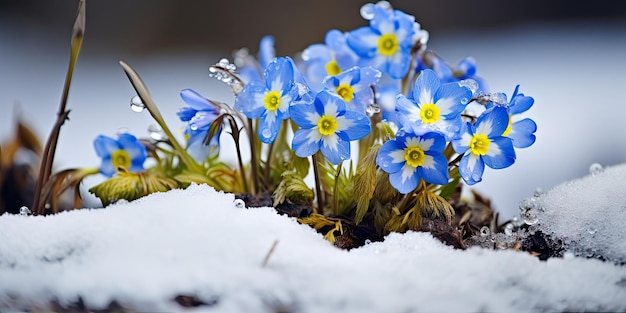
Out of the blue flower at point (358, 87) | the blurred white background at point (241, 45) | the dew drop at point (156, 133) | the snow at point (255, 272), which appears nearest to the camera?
the snow at point (255, 272)

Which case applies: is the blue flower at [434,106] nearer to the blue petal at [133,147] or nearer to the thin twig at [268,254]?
the thin twig at [268,254]

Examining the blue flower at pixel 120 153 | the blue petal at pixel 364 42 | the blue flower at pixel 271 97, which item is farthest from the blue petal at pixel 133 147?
the blue petal at pixel 364 42

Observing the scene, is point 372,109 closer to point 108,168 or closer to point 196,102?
point 196,102

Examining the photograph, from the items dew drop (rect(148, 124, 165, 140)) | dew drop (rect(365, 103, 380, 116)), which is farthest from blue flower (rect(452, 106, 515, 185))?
dew drop (rect(148, 124, 165, 140))

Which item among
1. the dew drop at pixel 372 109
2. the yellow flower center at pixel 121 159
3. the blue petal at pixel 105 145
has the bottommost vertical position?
the yellow flower center at pixel 121 159

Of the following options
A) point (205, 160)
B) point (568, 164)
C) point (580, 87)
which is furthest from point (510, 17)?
point (205, 160)

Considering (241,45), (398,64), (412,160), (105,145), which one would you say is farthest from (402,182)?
(241,45)
